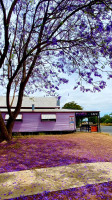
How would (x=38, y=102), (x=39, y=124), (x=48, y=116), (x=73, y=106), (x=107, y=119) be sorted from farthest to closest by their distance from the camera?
(x=107, y=119), (x=73, y=106), (x=38, y=102), (x=48, y=116), (x=39, y=124)

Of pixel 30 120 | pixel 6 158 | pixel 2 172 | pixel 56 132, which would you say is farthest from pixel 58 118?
pixel 2 172

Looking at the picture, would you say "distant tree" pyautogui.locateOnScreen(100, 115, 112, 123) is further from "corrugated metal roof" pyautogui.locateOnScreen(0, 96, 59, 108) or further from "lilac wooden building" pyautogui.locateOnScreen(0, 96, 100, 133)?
"lilac wooden building" pyautogui.locateOnScreen(0, 96, 100, 133)

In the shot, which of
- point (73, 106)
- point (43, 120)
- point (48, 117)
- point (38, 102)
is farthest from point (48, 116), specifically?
point (73, 106)

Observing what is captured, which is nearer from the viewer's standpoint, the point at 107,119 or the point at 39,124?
the point at 39,124

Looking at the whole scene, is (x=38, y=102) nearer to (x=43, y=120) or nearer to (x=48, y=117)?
(x=43, y=120)

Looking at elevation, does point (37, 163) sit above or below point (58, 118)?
below

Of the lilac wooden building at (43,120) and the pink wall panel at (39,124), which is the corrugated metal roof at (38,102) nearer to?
the lilac wooden building at (43,120)

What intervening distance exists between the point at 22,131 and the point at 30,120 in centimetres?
162

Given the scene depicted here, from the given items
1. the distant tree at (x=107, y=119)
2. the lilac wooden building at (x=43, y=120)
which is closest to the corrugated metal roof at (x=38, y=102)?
the lilac wooden building at (x=43, y=120)

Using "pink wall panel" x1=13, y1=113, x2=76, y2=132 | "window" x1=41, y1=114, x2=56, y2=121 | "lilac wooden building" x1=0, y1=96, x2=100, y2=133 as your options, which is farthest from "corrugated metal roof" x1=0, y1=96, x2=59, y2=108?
"window" x1=41, y1=114, x2=56, y2=121

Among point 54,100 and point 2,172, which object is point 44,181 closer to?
point 2,172

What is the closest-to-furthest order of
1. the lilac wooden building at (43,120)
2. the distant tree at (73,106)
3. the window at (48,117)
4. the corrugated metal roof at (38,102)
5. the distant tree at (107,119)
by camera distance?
the lilac wooden building at (43,120)
the window at (48,117)
the corrugated metal roof at (38,102)
the distant tree at (73,106)
the distant tree at (107,119)

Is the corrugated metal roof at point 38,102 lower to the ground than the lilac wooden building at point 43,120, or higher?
higher

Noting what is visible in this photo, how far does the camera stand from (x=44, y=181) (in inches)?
184
